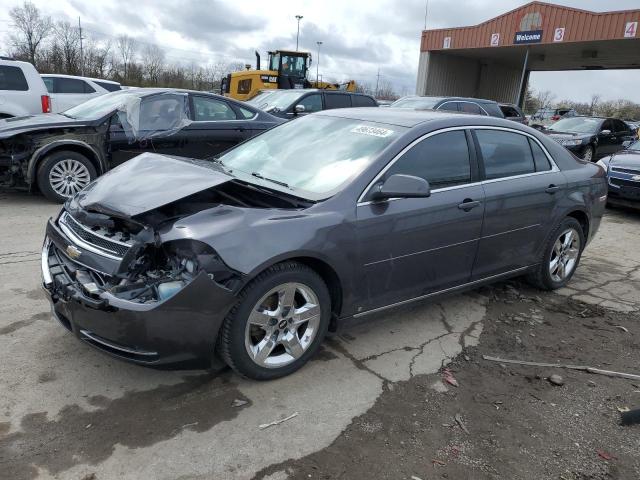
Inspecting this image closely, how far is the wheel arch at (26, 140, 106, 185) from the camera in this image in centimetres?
683

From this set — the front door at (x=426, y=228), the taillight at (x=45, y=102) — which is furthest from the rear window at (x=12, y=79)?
the front door at (x=426, y=228)

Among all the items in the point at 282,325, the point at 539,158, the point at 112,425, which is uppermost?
the point at 539,158

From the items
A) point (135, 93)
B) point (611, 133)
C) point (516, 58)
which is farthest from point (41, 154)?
point (516, 58)

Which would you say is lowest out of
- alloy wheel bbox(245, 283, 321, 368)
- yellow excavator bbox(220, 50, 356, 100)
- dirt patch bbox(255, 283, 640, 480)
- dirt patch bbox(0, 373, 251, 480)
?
dirt patch bbox(0, 373, 251, 480)

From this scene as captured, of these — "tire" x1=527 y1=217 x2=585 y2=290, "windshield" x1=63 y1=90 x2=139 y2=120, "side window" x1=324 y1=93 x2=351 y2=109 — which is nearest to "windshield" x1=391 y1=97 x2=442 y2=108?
"side window" x1=324 y1=93 x2=351 y2=109

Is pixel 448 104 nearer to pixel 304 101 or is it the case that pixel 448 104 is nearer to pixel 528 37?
pixel 304 101

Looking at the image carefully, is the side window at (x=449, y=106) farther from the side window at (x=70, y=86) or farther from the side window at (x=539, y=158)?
the side window at (x=70, y=86)

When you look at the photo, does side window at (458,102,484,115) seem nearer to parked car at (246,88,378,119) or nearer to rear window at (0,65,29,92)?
parked car at (246,88,378,119)

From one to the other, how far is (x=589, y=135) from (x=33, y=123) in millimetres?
13660

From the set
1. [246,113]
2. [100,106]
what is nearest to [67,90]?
[100,106]

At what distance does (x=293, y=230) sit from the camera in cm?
297

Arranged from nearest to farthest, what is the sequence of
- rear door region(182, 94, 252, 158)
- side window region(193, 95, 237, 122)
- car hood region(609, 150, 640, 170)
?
rear door region(182, 94, 252, 158) < side window region(193, 95, 237, 122) < car hood region(609, 150, 640, 170)

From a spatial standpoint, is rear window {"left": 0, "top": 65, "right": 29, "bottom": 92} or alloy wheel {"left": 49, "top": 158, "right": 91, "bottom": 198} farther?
rear window {"left": 0, "top": 65, "right": 29, "bottom": 92}

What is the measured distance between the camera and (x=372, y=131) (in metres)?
3.77
